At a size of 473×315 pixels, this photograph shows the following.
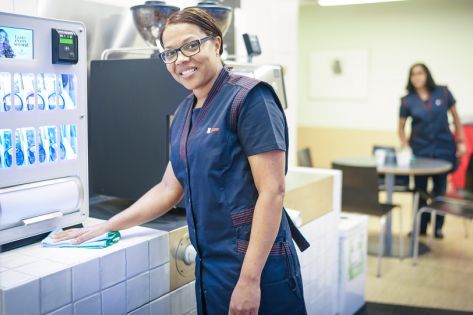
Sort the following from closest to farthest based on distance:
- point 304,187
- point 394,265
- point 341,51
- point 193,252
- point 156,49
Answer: point 193,252 → point 156,49 → point 304,187 → point 394,265 → point 341,51

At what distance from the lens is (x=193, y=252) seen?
1796 millimetres

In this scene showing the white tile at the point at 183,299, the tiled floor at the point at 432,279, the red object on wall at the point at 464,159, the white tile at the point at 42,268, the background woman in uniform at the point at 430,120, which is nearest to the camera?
the white tile at the point at 42,268

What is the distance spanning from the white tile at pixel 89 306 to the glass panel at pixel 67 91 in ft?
1.89

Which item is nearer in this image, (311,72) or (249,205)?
(249,205)

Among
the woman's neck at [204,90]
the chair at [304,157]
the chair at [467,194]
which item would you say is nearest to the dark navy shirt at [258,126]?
the woman's neck at [204,90]

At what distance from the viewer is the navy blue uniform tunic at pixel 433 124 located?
479 cm

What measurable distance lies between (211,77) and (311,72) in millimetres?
6389

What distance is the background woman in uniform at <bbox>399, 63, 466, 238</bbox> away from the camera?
4.78m

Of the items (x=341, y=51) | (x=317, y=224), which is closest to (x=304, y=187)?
(x=317, y=224)

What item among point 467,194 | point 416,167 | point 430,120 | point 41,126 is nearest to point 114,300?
point 41,126

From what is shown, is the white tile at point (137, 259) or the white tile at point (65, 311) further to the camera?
the white tile at point (137, 259)

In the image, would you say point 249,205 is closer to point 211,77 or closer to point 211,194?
point 211,194

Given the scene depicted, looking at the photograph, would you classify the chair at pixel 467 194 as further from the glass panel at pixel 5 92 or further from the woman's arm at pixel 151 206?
the glass panel at pixel 5 92

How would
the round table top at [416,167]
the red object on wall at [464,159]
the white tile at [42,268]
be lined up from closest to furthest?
the white tile at [42,268], the round table top at [416,167], the red object on wall at [464,159]
